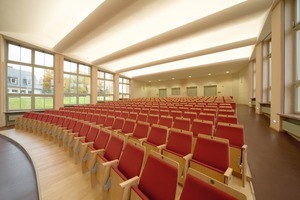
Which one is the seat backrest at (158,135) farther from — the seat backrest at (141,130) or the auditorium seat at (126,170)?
the auditorium seat at (126,170)

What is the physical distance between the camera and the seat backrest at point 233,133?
1682 millimetres

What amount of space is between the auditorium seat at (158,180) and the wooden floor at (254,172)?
61 centimetres

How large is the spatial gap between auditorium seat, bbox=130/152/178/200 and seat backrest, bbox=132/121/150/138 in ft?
3.50

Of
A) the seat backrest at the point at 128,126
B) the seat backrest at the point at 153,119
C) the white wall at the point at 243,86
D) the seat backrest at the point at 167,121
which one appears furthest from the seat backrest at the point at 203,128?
the white wall at the point at 243,86

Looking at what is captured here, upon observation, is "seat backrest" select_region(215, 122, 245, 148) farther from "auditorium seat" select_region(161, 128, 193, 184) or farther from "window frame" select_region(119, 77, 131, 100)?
"window frame" select_region(119, 77, 131, 100)

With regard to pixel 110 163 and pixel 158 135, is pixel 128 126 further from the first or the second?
pixel 110 163

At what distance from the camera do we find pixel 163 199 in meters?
0.87

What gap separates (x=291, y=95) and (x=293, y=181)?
9.29 ft

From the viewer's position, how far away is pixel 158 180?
3.11ft

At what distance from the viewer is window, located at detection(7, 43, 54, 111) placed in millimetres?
5484

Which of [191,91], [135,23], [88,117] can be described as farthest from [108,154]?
[191,91]

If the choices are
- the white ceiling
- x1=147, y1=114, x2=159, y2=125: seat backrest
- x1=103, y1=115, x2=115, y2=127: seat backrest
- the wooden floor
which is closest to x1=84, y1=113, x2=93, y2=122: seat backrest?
x1=103, y1=115, x2=115, y2=127: seat backrest

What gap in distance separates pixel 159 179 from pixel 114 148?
753mm

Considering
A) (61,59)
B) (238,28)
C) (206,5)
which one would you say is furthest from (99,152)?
(61,59)
